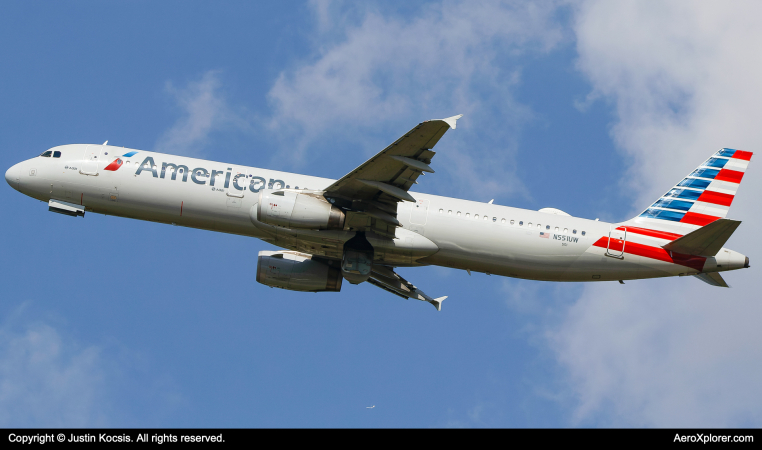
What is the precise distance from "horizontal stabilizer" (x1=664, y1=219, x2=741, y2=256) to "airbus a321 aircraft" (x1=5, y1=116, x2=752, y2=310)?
0.05 meters

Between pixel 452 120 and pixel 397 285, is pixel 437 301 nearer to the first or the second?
pixel 397 285

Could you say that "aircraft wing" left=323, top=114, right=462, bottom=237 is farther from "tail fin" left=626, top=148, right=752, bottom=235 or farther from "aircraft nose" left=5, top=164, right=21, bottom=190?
"aircraft nose" left=5, top=164, right=21, bottom=190

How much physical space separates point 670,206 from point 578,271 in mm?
7069

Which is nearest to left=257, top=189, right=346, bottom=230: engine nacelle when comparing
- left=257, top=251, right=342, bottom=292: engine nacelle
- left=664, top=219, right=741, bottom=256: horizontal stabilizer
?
left=257, top=251, right=342, bottom=292: engine nacelle

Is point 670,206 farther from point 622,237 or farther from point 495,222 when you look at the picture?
point 495,222

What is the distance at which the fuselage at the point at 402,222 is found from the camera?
114ft

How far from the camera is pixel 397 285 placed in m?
41.4

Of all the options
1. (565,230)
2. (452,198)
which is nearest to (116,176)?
(452,198)

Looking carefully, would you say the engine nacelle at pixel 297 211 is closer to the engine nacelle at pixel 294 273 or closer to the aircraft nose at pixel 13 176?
the engine nacelle at pixel 294 273

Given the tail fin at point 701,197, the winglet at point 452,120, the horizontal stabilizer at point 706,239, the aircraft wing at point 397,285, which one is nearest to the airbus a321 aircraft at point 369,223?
the horizontal stabilizer at point 706,239

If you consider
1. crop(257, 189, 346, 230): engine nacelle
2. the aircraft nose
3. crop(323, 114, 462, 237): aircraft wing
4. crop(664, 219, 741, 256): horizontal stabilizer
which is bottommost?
crop(664, 219, 741, 256): horizontal stabilizer

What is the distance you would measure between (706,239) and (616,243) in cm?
415

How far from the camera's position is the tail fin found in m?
37.9

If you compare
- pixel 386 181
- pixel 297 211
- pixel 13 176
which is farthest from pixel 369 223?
pixel 13 176
